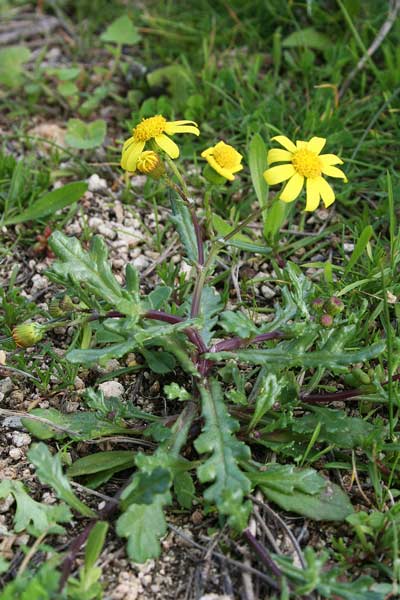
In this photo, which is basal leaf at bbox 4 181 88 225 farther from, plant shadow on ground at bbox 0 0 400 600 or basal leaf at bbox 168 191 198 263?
basal leaf at bbox 168 191 198 263

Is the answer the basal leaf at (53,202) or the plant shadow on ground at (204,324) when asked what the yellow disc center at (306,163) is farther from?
the basal leaf at (53,202)

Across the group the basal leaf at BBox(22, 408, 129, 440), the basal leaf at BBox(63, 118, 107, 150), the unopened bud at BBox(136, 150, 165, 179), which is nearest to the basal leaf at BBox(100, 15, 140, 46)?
the basal leaf at BBox(63, 118, 107, 150)

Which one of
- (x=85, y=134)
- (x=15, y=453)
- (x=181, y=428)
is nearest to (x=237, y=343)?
(x=181, y=428)

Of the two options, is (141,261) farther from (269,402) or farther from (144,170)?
(269,402)

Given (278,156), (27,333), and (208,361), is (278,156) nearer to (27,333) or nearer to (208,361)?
(208,361)

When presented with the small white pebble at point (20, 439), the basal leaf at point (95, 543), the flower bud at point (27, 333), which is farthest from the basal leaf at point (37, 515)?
the flower bud at point (27, 333)

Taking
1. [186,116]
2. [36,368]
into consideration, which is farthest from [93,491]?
[186,116]
